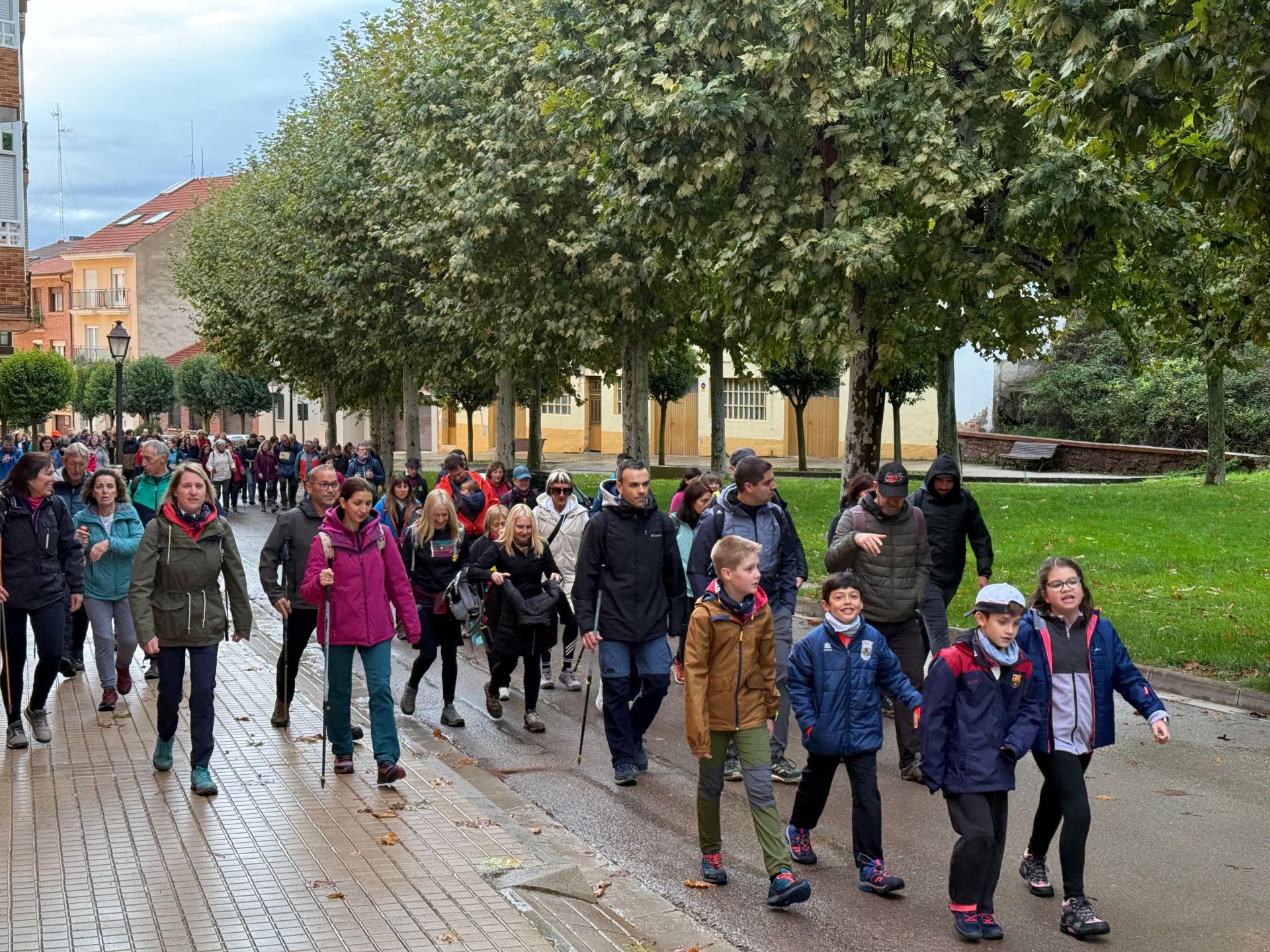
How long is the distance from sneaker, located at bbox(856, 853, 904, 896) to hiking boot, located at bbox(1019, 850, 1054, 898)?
600 millimetres

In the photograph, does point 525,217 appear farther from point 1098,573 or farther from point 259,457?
point 259,457

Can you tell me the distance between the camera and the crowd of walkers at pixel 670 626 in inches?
238

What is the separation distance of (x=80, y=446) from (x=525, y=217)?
12536 millimetres

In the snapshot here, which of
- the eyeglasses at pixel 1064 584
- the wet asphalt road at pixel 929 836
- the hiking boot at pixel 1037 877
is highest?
the eyeglasses at pixel 1064 584

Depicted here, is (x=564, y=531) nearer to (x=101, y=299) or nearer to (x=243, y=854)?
(x=243, y=854)

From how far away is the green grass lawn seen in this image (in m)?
12.2

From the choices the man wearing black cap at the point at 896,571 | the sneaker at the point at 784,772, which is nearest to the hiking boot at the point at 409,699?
the sneaker at the point at 784,772

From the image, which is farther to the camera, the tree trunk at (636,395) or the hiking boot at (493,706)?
the tree trunk at (636,395)

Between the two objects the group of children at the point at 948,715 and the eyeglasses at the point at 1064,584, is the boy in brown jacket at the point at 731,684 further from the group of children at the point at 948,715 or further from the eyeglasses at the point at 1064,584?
the eyeglasses at the point at 1064,584

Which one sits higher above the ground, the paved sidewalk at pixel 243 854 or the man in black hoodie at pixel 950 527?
the man in black hoodie at pixel 950 527

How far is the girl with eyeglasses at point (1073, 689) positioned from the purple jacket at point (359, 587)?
3.65 m

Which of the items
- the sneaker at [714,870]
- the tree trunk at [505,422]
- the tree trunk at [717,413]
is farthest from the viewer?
the tree trunk at [717,413]

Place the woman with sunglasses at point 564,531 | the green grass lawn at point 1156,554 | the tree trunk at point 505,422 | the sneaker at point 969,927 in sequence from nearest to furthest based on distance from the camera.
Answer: the sneaker at point 969,927, the woman with sunglasses at point 564,531, the green grass lawn at point 1156,554, the tree trunk at point 505,422

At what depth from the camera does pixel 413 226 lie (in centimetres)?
2617
